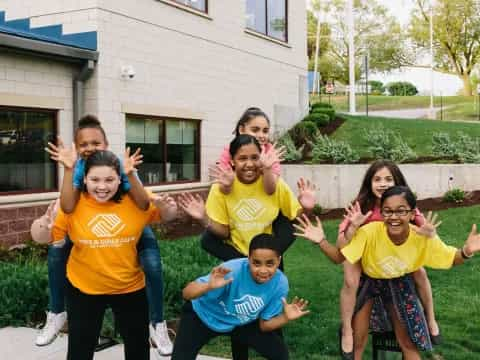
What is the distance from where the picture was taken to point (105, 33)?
9.88m

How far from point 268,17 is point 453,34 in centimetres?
3601

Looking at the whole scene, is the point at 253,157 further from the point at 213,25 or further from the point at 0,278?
the point at 213,25

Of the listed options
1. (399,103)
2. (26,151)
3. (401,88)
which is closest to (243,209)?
(26,151)

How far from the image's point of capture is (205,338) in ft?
11.1

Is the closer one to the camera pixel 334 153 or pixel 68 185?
pixel 68 185

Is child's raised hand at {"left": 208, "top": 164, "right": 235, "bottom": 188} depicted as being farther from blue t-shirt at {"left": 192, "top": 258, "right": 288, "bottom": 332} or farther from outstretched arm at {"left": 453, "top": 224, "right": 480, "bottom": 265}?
outstretched arm at {"left": 453, "top": 224, "right": 480, "bottom": 265}

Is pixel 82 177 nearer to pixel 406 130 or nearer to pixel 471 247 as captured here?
pixel 471 247

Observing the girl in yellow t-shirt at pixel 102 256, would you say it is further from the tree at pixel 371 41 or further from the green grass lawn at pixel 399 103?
the tree at pixel 371 41

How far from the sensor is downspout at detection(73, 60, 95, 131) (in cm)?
954

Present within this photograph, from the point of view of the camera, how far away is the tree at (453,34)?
44.5m

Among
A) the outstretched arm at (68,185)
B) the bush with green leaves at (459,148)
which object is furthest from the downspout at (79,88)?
the bush with green leaves at (459,148)

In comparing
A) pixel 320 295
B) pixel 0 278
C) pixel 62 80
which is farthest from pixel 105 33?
pixel 320 295

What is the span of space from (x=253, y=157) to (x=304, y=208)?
0.50 meters

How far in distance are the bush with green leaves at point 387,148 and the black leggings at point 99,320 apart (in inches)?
410
